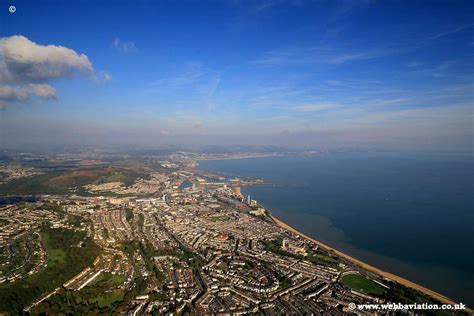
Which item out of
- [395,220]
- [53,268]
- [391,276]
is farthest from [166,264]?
[395,220]

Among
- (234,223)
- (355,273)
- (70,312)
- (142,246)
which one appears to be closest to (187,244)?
(142,246)

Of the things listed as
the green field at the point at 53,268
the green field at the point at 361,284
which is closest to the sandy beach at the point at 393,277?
the green field at the point at 361,284

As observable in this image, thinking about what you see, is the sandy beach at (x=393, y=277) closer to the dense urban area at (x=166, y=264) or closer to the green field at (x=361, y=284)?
the dense urban area at (x=166, y=264)

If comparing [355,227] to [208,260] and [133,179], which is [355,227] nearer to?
[208,260]

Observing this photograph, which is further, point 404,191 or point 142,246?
point 404,191

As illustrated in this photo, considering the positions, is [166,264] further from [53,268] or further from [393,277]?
[393,277]
